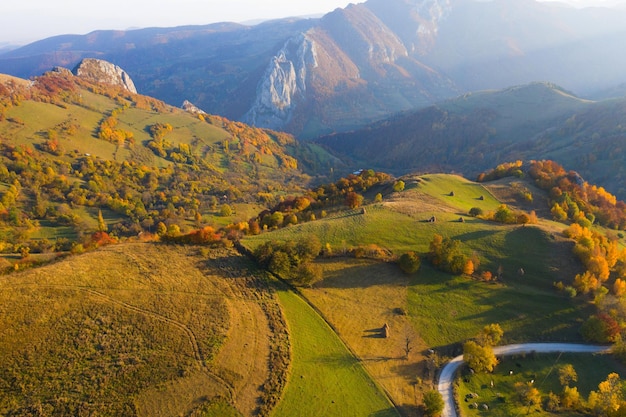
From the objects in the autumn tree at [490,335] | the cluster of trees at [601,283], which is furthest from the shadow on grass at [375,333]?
the cluster of trees at [601,283]

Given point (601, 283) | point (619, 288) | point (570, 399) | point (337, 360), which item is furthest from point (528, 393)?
point (601, 283)

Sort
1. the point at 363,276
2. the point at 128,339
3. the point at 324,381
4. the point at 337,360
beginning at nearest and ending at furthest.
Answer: the point at 324,381 → the point at 128,339 → the point at 337,360 → the point at 363,276

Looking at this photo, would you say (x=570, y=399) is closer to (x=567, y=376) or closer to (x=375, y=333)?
(x=567, y=376)

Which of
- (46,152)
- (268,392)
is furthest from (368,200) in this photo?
(46,152)

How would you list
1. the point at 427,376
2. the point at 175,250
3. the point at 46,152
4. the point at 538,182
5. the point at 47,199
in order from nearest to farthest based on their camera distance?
the point at 427,376 → the point at 175,250 → the point at 538,182 → the point at 47,199 → the point at 46,152

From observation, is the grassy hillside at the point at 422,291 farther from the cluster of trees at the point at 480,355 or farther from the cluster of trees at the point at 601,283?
the cluster of trees at the point at 480,355

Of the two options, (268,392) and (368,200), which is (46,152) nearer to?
(368,200)
